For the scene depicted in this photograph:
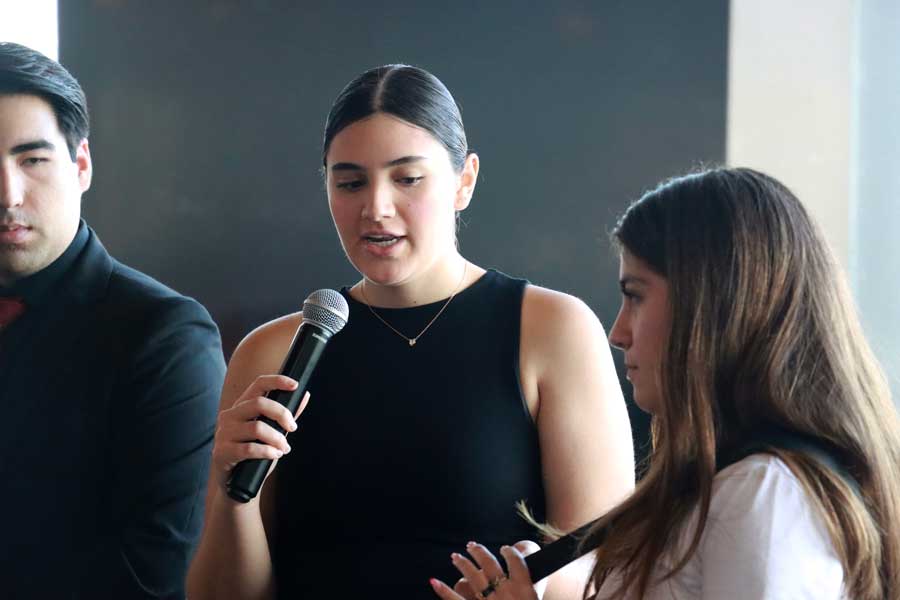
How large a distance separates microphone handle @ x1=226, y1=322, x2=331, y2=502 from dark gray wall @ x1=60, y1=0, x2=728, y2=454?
5.88 ft

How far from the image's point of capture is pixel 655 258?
125 cm

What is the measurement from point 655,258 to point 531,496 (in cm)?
53

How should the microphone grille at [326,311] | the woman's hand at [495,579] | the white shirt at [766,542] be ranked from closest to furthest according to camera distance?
the white shirt at [766,542], the woman's hand at [495,579], the microphone grille at [326,311]

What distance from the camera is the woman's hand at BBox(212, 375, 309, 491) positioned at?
4.22 ft

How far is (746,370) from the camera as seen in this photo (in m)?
1.18

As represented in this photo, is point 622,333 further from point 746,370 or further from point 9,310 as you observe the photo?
point 9,310

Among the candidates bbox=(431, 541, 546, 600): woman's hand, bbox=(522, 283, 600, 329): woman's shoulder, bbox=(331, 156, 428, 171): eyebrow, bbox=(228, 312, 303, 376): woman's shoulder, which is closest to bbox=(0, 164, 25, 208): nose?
bbox=(228, 312, 303, 376): woman's shoulder

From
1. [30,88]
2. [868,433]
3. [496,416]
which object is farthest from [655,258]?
[30,88]

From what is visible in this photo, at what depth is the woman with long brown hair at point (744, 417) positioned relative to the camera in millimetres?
1080

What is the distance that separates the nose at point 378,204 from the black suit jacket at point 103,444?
0.44m

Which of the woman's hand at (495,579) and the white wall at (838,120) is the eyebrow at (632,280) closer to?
the woman's hand at (495,579)

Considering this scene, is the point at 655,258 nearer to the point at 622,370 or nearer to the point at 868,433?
the point at 868,433

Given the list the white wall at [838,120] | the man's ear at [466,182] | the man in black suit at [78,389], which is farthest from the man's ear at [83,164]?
the white wall at [838,120]

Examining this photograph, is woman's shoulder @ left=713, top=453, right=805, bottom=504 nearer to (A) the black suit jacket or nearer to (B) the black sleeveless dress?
(B) the black sleeveless dress
